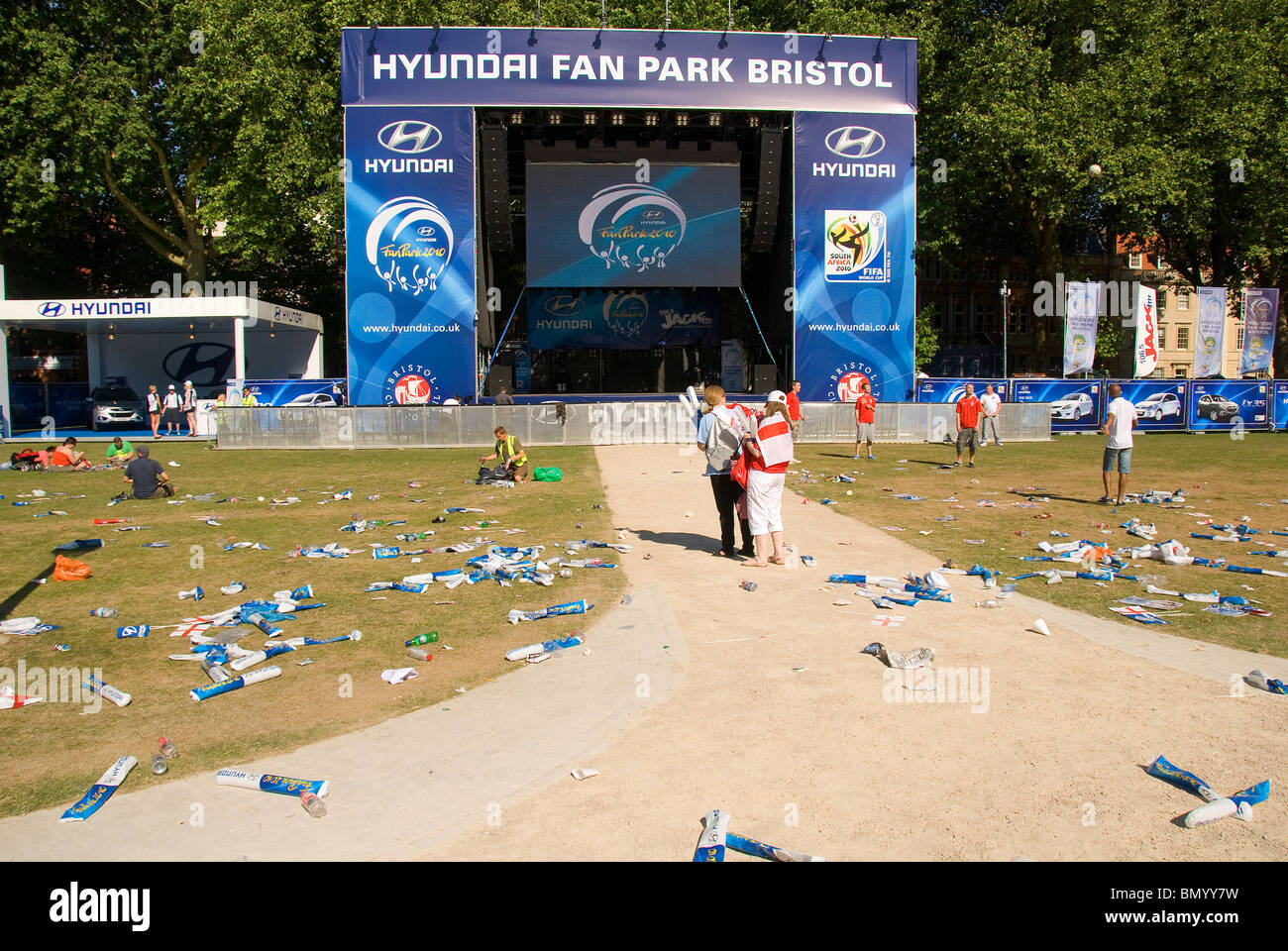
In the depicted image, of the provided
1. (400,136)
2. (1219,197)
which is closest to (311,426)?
(400,136)

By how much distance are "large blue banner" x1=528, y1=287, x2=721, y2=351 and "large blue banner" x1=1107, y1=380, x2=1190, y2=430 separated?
50.6 ft

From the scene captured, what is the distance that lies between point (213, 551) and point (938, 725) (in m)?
8.58

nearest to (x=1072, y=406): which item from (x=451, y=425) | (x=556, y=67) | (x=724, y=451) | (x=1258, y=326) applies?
(x=1258, y=326)

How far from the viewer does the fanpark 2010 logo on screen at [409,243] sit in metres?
27.9

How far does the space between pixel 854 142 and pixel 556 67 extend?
9791 mm

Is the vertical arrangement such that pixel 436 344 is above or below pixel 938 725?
above

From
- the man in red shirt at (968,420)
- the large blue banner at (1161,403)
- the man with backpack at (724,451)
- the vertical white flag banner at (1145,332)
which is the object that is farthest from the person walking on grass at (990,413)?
the man with backpack at (724,451)

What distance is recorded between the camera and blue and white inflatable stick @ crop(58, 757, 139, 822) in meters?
4.19

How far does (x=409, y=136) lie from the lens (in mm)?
27734

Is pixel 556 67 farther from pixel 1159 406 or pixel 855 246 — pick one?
pixel 1159 406

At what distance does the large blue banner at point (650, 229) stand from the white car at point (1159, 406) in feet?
46.8

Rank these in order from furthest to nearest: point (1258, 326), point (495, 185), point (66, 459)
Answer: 1. point (1258, 326)
2. point (495, 185)
3. point (66, 459)
